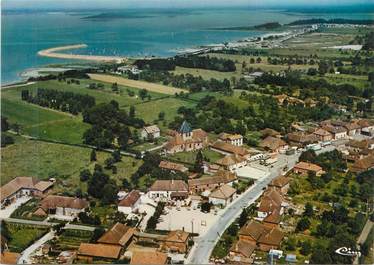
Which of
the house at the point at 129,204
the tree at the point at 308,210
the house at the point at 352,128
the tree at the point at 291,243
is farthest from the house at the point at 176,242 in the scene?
the house at the point at 352,128

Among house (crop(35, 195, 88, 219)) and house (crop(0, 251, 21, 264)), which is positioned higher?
house (crop(35, 195, 88, 219))

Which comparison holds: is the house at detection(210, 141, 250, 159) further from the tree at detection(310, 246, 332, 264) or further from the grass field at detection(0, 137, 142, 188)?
the tree at detection(310, 246, 332, 264)

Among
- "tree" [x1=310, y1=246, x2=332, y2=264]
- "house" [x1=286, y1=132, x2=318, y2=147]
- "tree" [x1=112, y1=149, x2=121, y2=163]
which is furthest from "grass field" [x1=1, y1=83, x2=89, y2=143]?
"tree" [x1=310, y1=246, x2=332, y2=264]

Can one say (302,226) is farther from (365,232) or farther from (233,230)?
(233,230)

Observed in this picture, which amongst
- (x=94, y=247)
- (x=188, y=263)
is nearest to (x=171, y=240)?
(x=188, y=263)

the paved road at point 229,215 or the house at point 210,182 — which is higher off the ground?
the house at point 210,182

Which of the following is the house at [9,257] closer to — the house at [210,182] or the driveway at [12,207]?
the driveway at [12,207]

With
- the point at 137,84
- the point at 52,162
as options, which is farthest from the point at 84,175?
the point at 137,84
